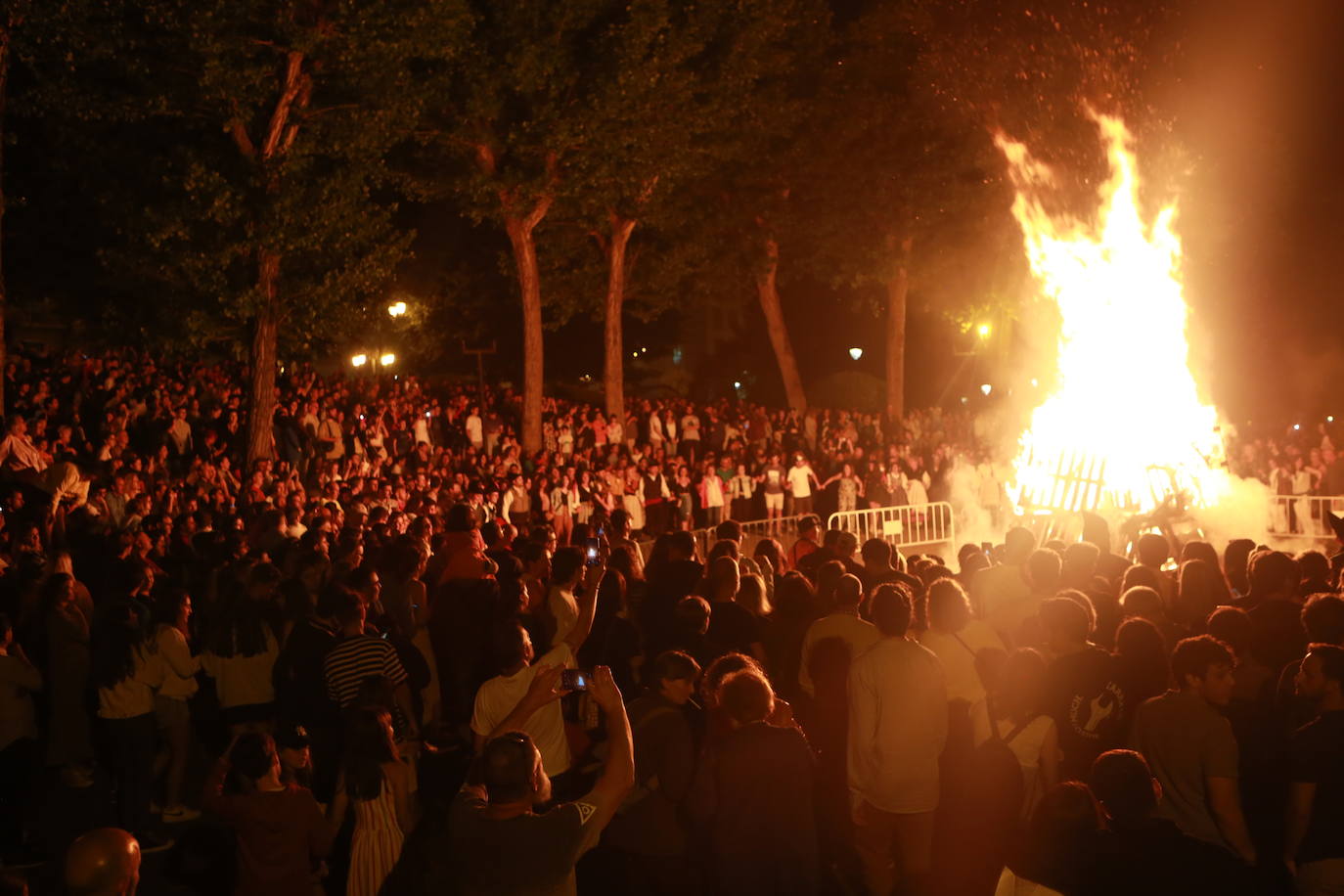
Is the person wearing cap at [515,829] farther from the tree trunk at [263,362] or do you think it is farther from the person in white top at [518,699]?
the tree trunk at [263,362]

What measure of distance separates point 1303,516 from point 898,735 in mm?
14697

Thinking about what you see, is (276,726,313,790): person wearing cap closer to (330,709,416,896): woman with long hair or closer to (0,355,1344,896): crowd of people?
(0,355,1344,896): crowd of people

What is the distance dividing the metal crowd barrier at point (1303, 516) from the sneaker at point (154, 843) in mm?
15641

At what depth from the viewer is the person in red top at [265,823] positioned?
16.4ft

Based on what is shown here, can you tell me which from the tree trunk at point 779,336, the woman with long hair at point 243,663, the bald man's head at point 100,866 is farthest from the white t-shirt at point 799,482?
the bald man's head at point 100,866

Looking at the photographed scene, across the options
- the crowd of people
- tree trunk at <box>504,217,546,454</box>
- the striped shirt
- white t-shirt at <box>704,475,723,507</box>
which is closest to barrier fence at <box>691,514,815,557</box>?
white t-shirt at <box>704,475,723,507</box>

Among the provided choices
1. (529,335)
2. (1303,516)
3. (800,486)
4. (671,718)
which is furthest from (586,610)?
(529,335)

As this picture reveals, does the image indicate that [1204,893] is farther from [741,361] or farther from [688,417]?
[741,361]

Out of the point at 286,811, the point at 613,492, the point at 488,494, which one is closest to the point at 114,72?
the point at 488,494

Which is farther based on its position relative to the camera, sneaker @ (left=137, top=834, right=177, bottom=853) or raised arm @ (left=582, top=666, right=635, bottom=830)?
sneaker @ (left=137, top=834, right=177, bottom=853)

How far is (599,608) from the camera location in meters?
8.73

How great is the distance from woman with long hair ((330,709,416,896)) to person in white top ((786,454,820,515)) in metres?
18.9

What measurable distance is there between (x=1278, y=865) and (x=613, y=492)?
55.6 feet

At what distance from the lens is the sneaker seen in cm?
767
